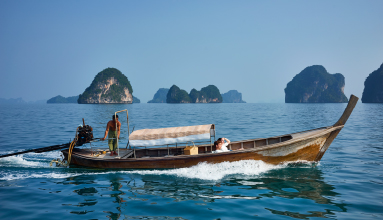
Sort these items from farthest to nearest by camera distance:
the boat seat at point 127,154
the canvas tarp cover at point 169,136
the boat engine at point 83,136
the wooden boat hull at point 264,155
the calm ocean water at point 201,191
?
the boat engine at point 83,136
the boat seat at point 127,154
the canvas tarp cover at point 169,136
the wooden boat hull at point 264,155
the calm ocean water at point 201,191

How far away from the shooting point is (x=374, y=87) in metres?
143

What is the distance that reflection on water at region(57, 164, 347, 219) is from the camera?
269 inches

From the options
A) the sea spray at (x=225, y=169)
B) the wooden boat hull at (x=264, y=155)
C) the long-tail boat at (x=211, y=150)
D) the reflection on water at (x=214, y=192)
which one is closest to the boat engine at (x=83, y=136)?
the long-tail boat at (x=211, y=150)

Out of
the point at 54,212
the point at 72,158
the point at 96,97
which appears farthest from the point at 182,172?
the point at 96,97

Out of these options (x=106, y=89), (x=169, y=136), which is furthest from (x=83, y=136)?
(x=106, y=89)

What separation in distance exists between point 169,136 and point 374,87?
167171 millimetres

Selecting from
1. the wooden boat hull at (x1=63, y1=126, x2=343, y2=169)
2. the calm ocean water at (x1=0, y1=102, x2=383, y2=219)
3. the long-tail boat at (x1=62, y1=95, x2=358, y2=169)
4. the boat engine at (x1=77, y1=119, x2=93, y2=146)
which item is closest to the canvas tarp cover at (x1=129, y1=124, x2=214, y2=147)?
→ the long-tail boat at (x1=62, y1=95, x2=358, y2=169)

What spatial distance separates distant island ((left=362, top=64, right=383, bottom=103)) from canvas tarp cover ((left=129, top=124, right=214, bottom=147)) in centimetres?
16364

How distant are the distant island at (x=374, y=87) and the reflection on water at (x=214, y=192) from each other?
161547 millimetres

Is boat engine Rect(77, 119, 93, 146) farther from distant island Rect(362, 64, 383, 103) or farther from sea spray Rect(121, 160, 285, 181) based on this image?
distant island Rect(362, 64, 383, 103)

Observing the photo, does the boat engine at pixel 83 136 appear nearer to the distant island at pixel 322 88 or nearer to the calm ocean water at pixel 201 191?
the calm ocean water at pixel 201 191

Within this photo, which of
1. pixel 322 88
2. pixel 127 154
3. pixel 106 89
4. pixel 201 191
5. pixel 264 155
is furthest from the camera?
pixel 322 88

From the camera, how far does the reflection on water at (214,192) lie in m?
6.84

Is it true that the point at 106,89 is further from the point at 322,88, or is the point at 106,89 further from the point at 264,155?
the point at 264,155
